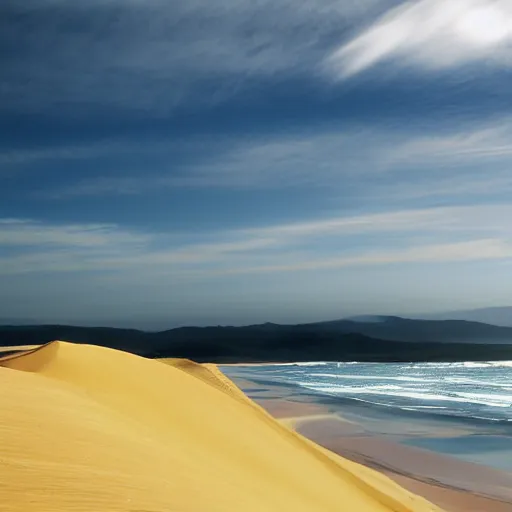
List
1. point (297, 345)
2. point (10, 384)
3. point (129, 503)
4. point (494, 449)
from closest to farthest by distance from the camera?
point (129, 503) < point (10, 384) < point (494, 449) < point (297, 345)

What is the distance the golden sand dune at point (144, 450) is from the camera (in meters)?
4.14

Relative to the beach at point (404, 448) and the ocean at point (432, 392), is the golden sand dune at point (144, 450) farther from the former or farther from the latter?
the ocean at point (432, 392)

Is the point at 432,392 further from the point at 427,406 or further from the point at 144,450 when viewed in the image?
the point at 144,450

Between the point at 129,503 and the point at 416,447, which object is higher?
the point at 129,503

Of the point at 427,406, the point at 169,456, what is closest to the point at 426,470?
the point at 169,456

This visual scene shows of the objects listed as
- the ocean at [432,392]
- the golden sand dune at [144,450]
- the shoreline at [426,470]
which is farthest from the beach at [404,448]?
the ocean at [432,392]

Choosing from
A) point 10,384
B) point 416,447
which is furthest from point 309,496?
point 416,447

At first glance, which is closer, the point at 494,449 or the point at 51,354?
the point at 51,354

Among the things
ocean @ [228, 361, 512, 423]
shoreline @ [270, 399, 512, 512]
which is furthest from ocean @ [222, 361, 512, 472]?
shoreline @ [270, 399, 512, 512]

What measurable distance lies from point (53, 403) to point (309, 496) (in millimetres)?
2720

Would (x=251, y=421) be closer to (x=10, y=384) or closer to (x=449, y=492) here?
(x=449, y=492)

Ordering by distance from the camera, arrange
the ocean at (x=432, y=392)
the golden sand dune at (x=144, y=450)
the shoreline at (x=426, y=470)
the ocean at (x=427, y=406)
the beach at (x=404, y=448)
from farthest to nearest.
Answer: the ocean at (x=432, y=392) → the ocean at (x=427, y=406) → the beach at (x=404, y=448) → the shoreline at (x=426, y=470) → the golden sand dune at (x=144, y=450)

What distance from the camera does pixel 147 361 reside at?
12211mm

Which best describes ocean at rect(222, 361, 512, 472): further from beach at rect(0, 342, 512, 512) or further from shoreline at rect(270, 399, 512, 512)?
beach at rect(0, 342, 512, 512)
